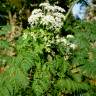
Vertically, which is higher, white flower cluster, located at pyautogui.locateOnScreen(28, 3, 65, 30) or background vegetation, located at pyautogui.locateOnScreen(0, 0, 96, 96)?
white flower cluster, located at pyautogui.locateOnScreen(28, 3, 65, 30)

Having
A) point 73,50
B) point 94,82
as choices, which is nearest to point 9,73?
point 73,50

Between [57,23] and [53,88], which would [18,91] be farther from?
[57,23]

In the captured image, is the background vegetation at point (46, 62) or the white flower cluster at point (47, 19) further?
the white flower cluster at point (47, 19)

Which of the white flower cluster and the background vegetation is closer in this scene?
the background vegetation

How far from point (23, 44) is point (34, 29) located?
0.26 m

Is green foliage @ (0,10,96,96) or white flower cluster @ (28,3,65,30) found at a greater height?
white flower cluster @ (28,3,65,30)

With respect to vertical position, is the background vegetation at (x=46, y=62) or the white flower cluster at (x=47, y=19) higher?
the white flower cluster at (x=47, y=19)

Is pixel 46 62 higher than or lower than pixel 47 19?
lower

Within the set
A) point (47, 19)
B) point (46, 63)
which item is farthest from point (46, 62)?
point (47, 19)

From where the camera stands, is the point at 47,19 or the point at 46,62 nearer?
the point at 47,19

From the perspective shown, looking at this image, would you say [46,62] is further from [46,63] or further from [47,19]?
[47,19]

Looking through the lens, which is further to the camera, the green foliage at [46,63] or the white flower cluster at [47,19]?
the white flower cluster at [47,19]

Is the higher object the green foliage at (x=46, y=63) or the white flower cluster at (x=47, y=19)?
the white flower cluster at (x=47, y=19)

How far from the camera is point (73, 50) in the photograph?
5.51 meters
